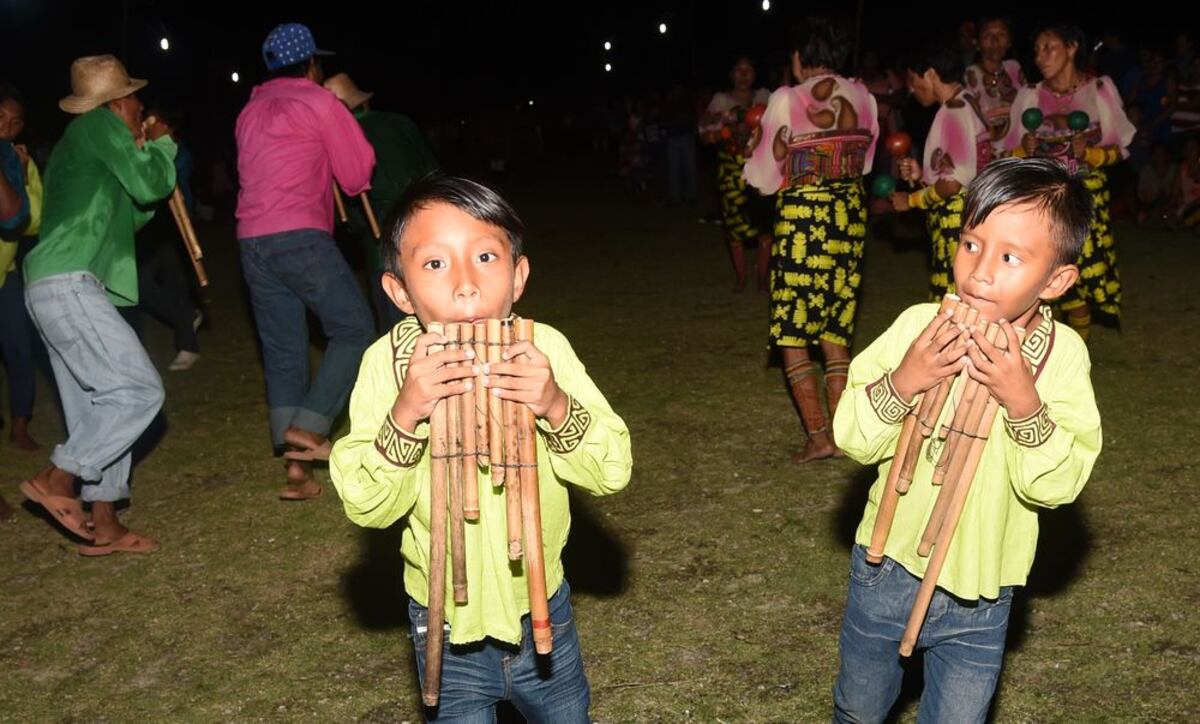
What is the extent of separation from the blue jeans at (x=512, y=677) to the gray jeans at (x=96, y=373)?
2.92 m

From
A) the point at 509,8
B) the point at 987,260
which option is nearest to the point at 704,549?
the point at 987,260

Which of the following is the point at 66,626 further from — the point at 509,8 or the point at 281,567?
the point at 509,8

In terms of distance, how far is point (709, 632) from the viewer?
4.49 metres

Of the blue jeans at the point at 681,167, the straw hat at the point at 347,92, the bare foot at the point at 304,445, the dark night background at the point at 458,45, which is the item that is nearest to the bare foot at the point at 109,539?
the bare foot at the point at 304,445

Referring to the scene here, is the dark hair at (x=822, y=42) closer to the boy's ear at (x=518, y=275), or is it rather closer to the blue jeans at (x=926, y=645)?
the blue jeans at (x=926, y=645)

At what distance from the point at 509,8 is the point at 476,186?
62.6 metres

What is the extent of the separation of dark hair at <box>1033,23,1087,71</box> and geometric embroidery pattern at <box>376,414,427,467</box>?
576cm

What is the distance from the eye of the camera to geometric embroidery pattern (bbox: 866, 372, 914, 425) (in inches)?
108

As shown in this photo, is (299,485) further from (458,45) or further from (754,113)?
(458,45)

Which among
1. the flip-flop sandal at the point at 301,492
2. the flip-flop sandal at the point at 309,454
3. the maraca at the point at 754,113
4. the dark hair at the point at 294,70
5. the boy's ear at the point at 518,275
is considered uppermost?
the dark hair at the point at 294,70

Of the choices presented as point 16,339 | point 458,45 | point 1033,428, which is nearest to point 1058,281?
point 1033,428

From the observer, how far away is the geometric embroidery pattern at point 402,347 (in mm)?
2699

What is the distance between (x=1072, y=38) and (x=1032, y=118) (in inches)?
21.0

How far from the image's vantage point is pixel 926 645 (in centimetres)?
294
